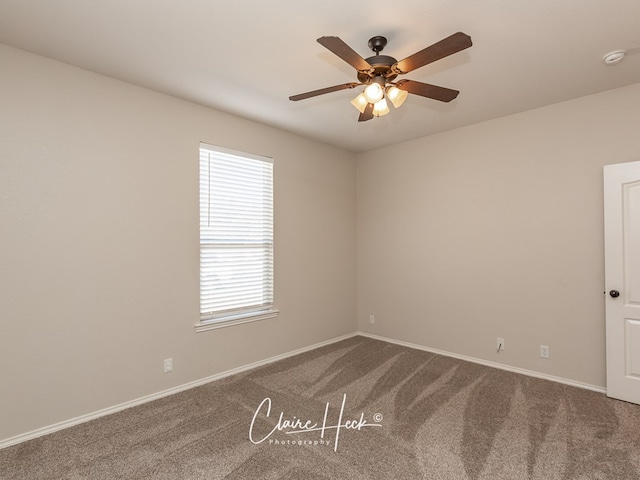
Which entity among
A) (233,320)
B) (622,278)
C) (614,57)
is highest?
(614,57)

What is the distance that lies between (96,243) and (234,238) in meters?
1.30

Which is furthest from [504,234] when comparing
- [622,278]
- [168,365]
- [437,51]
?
[168,365]

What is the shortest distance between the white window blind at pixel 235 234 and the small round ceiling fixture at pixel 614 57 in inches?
124

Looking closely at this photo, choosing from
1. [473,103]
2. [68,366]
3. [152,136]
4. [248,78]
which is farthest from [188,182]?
[473,103]

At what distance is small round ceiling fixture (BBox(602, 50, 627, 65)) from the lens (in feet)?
8.27

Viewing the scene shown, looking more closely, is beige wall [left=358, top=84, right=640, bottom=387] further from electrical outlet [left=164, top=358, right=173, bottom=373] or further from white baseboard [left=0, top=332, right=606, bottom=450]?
electrical outlet [left=164, top=358, right=173, bottom=373]

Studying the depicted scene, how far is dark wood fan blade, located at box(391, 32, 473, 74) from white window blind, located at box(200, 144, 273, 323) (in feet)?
7.04

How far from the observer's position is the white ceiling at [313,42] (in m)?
2.05

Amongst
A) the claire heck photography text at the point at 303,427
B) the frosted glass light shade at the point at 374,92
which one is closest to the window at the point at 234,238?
the claire heck photography text at the point at 303,427

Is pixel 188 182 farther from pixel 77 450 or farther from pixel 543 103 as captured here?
pixel 543 103

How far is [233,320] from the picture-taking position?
3.68m

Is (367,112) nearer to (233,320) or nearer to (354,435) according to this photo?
(354,435)

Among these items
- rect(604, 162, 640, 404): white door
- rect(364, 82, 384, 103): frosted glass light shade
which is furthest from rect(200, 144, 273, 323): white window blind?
rect(604, 162, 640, 404): white door

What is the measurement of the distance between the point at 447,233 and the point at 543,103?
1.66m
